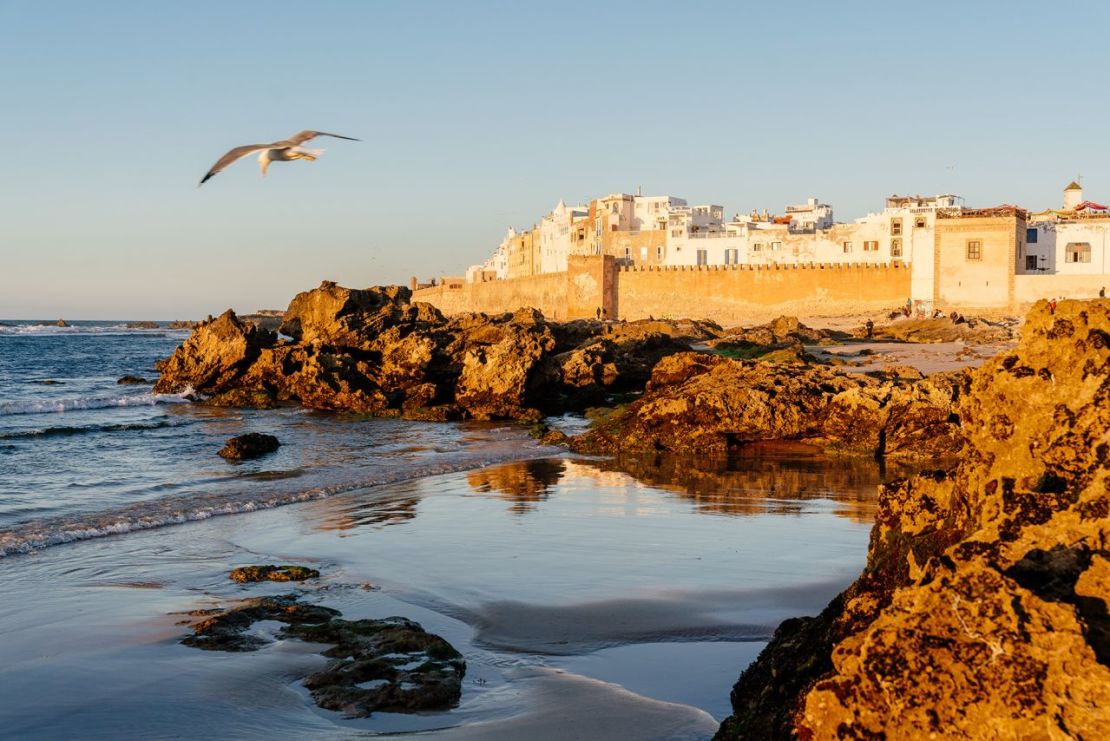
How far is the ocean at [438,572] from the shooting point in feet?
17.2

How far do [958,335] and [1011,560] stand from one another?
121 ft

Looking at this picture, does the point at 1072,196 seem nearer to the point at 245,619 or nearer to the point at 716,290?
the point at 716,290

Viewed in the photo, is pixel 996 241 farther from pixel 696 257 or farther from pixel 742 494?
pixel 742 494

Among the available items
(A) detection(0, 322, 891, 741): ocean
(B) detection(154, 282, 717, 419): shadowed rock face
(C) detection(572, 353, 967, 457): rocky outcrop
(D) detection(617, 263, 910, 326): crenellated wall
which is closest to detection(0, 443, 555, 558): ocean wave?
(A) detection(0, 322, 891, 741): ocean

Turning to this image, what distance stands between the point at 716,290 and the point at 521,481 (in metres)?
53.6

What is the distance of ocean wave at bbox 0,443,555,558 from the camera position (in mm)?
10195

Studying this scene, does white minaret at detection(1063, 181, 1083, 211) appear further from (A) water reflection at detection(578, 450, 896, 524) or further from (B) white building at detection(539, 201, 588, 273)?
(A) water reflection at detection(578, 450, 896, 524)

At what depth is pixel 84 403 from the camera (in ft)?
90.9

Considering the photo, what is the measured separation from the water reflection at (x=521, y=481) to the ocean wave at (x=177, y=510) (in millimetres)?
630

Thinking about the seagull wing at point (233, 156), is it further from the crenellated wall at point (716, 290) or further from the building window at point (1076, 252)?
the crenellated wall at point (716, 290)

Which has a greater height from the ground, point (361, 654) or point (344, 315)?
point (344, 315)

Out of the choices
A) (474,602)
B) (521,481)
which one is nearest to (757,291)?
(521,481)

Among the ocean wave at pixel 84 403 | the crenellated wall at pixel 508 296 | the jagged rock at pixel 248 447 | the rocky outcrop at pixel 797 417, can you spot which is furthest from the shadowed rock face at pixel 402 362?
the crenellated wall at pixel 508 296

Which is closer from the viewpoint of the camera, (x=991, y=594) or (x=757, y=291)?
(x=991, y=594)
